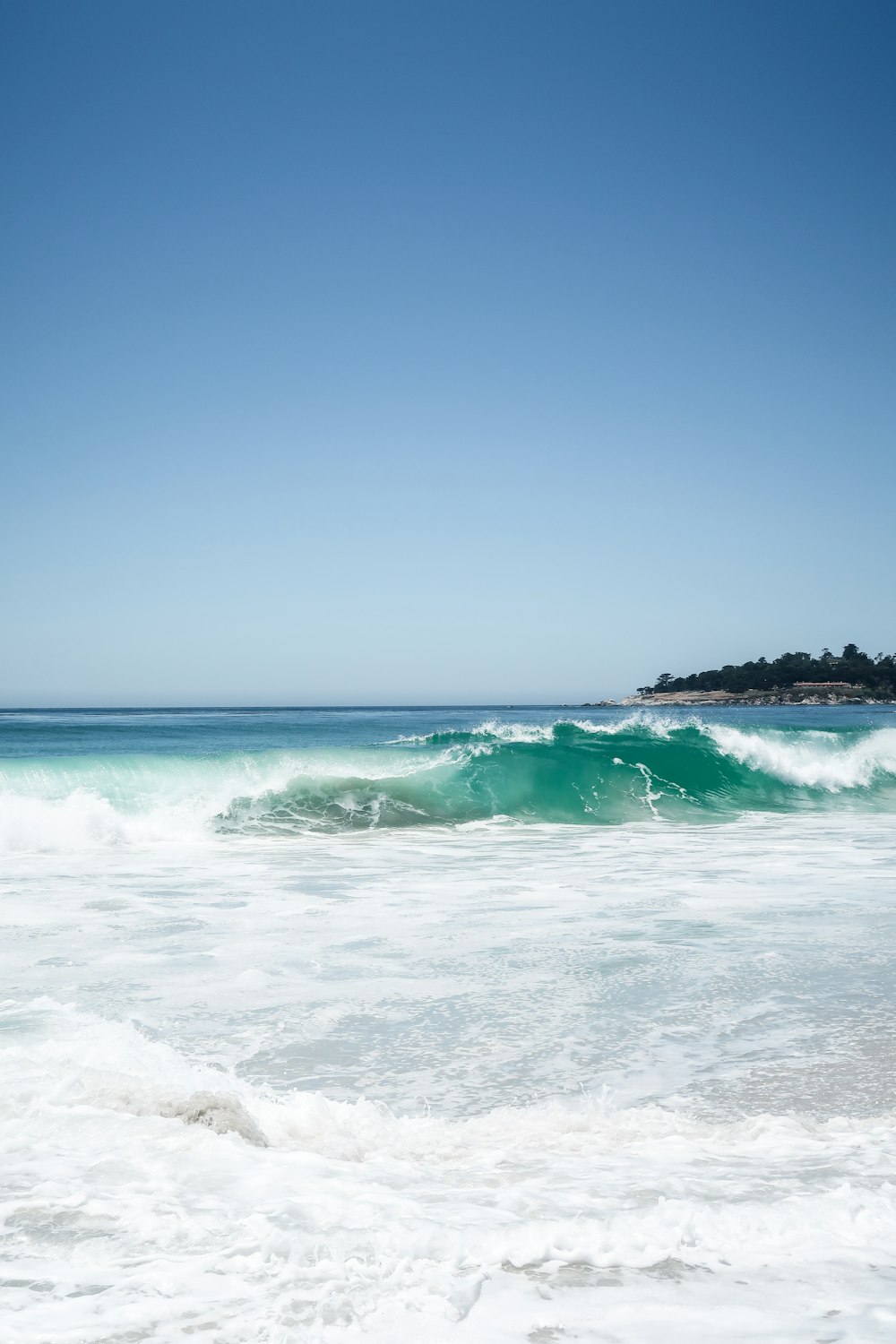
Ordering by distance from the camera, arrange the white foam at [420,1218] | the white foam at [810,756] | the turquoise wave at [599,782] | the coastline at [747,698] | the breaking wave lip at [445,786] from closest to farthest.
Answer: the white foam at [420,1218]
the breaking wave lip at [445,786]
the turquoise wave at [599,782]
the white foam at [810,756]
the coastline at [747,698]

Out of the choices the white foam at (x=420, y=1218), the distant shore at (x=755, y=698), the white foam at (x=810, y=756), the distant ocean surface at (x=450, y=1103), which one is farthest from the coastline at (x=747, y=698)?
the white foam at (x=420, y=1218)

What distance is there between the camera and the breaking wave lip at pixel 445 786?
13.6 m

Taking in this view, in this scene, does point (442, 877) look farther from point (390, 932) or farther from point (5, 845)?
point (5, 845)

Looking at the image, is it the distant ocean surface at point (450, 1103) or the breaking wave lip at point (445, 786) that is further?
the breaking wave lip at point (445, 786)

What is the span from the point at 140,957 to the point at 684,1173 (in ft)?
13.6

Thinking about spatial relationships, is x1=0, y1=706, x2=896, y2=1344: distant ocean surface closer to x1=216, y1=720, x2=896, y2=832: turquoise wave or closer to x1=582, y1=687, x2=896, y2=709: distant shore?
x1=216, y1=720, x2=896, y2=832: turquoise wave

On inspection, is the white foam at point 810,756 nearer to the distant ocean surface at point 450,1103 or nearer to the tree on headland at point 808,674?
the distant ocean surface at point 450,1103

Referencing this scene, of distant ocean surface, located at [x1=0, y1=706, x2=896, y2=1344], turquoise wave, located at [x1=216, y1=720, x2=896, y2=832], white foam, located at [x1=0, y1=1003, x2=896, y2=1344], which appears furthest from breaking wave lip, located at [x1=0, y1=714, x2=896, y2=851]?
white foam, located at [x1=0, y1=1003, x2=896, y2=1344]

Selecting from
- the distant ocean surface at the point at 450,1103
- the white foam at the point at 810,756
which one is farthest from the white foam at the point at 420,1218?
the white foam at the point at 810,756

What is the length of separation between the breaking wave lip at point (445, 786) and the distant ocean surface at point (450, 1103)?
378 centimetres

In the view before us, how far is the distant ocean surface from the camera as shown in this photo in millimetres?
2076

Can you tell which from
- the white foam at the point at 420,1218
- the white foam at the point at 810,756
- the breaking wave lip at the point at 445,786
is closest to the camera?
the white foam at the point at 420,1218

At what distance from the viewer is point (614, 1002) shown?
15.7 ft

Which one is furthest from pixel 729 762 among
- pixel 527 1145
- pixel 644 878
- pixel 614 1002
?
pixel 527 1145
